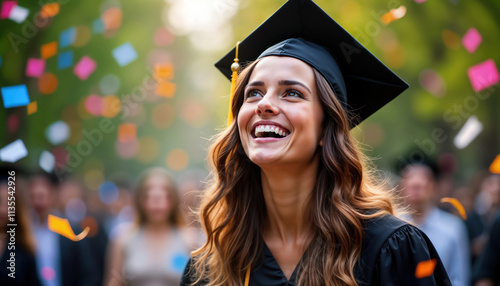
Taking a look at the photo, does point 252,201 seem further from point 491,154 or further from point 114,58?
point 114,58

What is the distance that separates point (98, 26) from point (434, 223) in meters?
10.5

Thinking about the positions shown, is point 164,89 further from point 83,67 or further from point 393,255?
point 393,255

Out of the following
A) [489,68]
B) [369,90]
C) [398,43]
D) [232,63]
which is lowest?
[369,90]

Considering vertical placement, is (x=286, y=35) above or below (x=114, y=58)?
below

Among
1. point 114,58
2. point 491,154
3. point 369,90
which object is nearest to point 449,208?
point 491,154

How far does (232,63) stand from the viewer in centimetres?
372

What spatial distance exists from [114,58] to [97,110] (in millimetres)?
1865

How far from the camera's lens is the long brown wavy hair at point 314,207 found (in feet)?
9.41

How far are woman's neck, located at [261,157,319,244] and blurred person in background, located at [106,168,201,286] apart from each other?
2.96m

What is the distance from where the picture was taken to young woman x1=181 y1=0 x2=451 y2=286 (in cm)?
282

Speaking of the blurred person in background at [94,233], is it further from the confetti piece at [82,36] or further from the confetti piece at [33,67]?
the confetti piece at [82,36]

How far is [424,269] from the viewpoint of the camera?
2742 mm

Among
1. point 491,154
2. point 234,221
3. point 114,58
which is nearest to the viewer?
point 234,221

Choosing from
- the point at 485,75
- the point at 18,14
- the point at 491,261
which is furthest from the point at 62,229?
the point at 485,75
